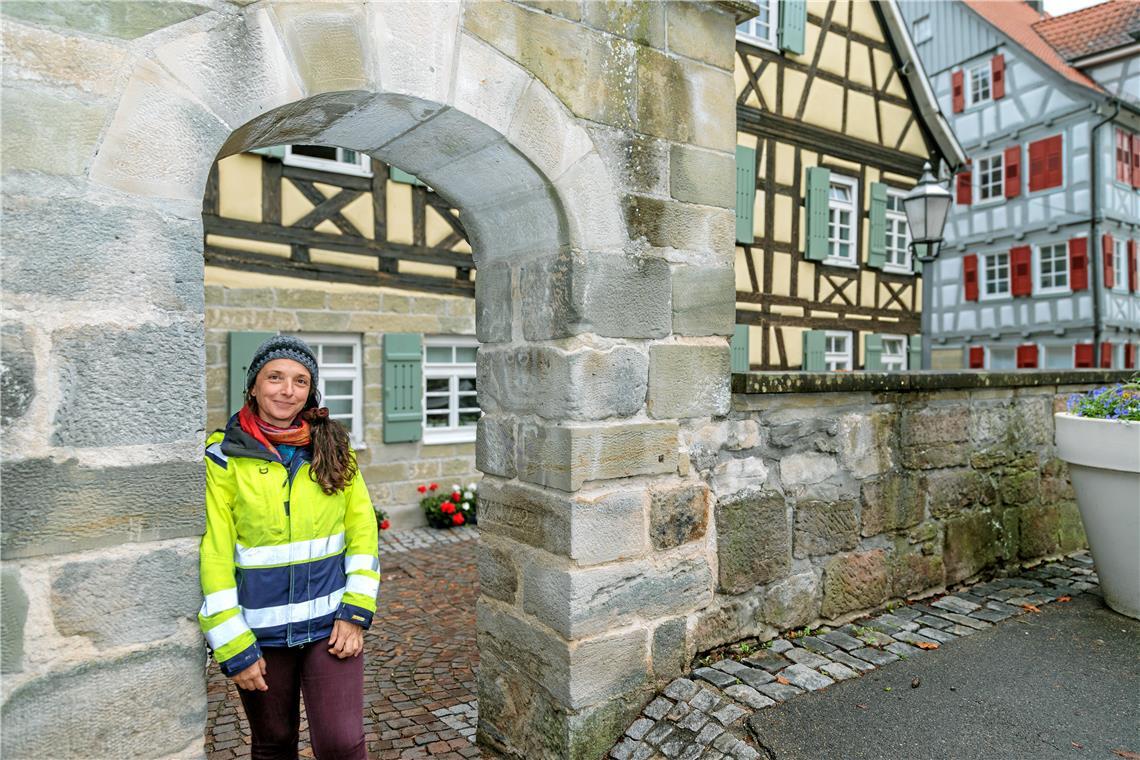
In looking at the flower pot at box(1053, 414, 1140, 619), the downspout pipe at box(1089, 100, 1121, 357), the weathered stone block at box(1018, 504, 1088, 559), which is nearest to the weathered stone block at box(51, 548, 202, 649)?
the flower pot at box(1053, 414, 1140, 619)

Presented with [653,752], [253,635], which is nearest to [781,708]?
[653,752]

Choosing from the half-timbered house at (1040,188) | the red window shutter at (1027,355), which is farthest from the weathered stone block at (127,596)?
the red window shutter at (1027,355)

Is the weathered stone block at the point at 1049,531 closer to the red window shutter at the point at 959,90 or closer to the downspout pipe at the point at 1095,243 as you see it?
the downspout pipe at the point at 1095,243

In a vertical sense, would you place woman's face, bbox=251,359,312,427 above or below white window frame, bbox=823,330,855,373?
below

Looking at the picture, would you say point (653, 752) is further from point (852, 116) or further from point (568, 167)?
point (852, 116)

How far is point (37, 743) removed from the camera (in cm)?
166

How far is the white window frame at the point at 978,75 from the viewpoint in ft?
52.8

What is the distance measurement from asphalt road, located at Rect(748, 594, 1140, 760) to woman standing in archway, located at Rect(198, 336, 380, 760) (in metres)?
1.28

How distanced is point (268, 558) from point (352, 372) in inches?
229

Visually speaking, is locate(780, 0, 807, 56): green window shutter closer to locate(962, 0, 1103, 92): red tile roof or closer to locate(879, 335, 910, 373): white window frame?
locate(879, 335, 910, 373): white window frame

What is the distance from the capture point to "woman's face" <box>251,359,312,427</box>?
2115 mm

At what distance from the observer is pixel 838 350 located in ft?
37.4

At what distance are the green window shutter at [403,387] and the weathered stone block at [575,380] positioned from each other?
5.12 metres

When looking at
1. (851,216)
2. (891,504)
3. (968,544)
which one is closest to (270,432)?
(891,504)
